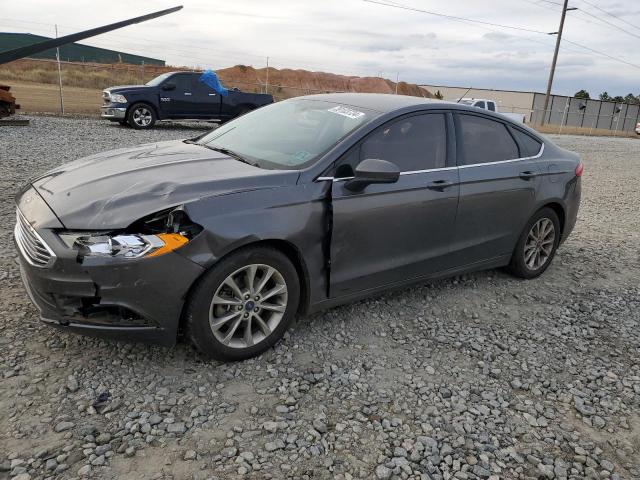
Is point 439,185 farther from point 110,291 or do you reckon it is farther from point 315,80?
point 315,80

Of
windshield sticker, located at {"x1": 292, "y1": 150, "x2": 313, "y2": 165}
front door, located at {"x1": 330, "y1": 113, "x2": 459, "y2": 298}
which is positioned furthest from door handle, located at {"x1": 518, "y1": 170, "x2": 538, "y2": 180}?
windshield sticker, located at {"x1": 292, "y1": 150, "x2": 313, "y2": 165}

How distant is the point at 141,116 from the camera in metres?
14.7

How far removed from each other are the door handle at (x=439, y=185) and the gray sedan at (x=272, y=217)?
12 millimetres

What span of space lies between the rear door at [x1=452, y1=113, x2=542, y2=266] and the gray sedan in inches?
0.6

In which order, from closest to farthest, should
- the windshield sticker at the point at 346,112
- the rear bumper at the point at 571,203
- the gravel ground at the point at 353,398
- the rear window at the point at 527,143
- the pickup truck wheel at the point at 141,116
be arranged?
1. the gravel ground at the point at 353,398
2. the windshield sticker at the point at 346,112
3. the rear window at the point at 527,143
4. the rear bumper at the point at 571,203
5. the pickup truck wheel at the point at 141,116

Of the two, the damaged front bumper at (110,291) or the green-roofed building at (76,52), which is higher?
the green-roofed building at (76,52)

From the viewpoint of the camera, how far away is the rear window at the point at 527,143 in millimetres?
4746

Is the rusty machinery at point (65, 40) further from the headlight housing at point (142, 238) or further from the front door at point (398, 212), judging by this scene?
the front door at point (398, 212)

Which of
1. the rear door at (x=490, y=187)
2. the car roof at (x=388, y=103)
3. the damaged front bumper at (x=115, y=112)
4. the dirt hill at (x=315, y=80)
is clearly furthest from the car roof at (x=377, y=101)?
the dirt hill at (x=315, y=80)

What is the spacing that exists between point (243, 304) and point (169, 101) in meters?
13.2

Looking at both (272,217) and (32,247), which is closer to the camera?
(32,247)

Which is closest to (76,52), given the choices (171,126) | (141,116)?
(171,126)

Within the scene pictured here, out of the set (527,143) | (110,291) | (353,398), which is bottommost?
(353,398)

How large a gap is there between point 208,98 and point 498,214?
12.7 metres
